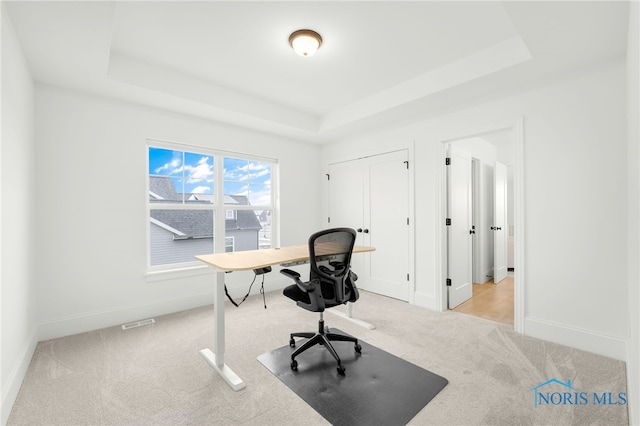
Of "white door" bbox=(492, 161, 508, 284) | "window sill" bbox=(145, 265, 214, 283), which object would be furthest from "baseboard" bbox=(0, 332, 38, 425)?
"white door" bbox=(492, 161, 508, 284)

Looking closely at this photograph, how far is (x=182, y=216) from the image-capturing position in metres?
3.64

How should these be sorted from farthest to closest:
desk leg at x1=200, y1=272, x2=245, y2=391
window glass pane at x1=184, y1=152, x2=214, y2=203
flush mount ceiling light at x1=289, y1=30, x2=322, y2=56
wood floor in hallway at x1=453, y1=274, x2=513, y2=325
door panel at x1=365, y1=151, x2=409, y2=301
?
door panel at x1=365, y1=151, x2=409, y2=301, window glass pane at x1=184, y1=152, x2=214, y2=203, wood floor in hallway at x1=453, y1=274, x2=513, y2=325, flush mount ceiling light at x1=289, y1=30, x2=322, y2=56, desk leg at x1=200, y1=272, x2=245, y2=391

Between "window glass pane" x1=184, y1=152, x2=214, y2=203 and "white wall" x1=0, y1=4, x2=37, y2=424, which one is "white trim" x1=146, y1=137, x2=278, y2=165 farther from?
"white wall" x1=0, y1=4, x2=37, y2=424

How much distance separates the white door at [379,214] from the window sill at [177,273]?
85.9 inches

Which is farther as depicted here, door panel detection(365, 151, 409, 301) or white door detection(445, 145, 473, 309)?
door panel detection(365, 151, 409, 301)

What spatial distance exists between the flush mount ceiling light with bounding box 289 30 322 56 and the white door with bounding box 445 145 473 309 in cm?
209

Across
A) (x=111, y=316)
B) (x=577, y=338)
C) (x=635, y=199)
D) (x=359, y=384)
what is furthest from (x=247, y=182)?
(x=577, y=338)

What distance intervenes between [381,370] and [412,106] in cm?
273

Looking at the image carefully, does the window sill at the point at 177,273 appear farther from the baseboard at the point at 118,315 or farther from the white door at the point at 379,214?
the white door at the point at 379,214

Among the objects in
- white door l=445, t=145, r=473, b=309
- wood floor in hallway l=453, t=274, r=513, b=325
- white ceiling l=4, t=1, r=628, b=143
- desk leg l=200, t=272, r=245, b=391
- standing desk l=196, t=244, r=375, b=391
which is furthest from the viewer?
white door l=445, t=145, r=473, b=309

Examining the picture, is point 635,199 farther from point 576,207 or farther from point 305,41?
point 305,41

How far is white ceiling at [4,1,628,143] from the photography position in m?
1.91

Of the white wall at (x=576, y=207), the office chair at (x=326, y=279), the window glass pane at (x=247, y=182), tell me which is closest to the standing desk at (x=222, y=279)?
the office chair at (x=326, y=279)

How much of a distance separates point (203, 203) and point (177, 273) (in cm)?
94
